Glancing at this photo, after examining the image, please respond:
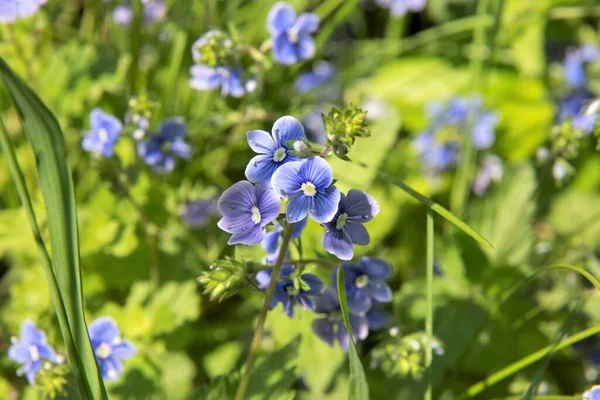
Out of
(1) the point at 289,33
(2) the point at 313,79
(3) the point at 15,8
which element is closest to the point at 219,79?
(1) the point at 289,33

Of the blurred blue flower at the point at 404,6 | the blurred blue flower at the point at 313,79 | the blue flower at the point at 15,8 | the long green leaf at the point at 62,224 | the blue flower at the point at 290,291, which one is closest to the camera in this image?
the long green leaf at the point at 62,224

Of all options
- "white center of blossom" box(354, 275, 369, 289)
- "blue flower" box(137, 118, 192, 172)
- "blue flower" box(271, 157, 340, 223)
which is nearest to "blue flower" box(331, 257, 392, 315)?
"white center of blossom" box(354, 275, 369, 289)

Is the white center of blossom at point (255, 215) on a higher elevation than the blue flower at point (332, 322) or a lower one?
higher

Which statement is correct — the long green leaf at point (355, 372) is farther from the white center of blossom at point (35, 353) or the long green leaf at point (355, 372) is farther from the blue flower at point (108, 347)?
the white center of blossom at point (35, 353)

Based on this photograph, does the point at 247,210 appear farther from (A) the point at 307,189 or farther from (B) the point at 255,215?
(A) the point at 307,189

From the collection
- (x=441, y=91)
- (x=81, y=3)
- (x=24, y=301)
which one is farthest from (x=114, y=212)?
(x=441, y=91)

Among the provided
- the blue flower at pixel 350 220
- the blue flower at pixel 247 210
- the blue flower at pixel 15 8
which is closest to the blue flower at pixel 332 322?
the blue flower at pixel 350 220
